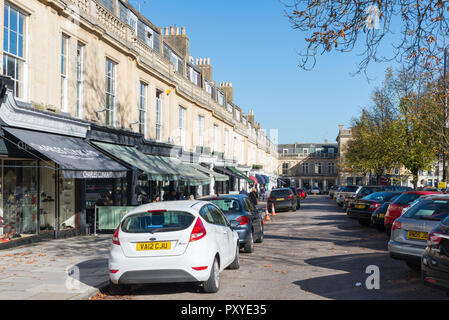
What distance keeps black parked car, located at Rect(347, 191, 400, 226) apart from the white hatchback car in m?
12.0

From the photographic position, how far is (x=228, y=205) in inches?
465

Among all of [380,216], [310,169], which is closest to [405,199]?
[380,216]

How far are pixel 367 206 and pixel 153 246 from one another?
13165mm

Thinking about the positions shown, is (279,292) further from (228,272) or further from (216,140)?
(216,140)

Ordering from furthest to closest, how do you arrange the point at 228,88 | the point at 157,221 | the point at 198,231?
the point at 228,88 < the point at 157,221 < the point at 198,231

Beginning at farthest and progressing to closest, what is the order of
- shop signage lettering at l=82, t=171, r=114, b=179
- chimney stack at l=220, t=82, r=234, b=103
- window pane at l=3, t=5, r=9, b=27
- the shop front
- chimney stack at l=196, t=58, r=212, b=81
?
chimney stack at l=220, t=82, r=234, b=103 → chimney stack at l=196, t=58, r=212, b=81 → shop signage lettering at l=82, t=171, r=114, b=179 → the shop front → window pane at l=3, t=5, r=9, b=27

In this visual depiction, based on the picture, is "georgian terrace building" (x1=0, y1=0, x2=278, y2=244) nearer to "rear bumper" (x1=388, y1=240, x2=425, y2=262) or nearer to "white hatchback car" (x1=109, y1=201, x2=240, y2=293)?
"white hatchback car" (x1=109, y1=201, x2=240, y2=293)

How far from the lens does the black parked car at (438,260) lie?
5.82 meters

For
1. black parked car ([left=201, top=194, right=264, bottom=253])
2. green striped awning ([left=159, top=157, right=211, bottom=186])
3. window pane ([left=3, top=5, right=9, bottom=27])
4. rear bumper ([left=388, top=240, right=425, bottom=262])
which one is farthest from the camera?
green striped awning ([left=159, top=157, right=211, bottom=186])

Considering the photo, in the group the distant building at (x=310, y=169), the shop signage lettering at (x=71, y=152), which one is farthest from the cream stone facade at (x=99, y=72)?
the distant building at (x=310, y=169)

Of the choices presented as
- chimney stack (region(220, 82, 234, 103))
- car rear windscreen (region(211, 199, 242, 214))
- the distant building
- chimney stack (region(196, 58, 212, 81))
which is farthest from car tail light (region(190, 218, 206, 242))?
the distant building

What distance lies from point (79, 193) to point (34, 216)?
7.04 feet

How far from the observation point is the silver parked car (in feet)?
26.1

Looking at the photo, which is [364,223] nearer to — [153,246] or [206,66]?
[153,246]
